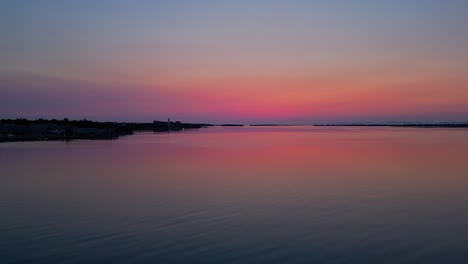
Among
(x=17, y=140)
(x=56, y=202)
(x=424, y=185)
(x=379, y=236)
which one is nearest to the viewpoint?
(x=379, y=236)

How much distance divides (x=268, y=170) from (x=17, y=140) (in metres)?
38.1

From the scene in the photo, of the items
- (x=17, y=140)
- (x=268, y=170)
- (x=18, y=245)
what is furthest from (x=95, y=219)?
(x=17, y=140)

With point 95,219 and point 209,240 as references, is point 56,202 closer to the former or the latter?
point 95,219

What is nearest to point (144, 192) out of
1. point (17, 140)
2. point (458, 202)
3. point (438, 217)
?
point (438, 217)

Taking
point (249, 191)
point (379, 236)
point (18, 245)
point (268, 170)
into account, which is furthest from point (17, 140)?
point (379, 236)

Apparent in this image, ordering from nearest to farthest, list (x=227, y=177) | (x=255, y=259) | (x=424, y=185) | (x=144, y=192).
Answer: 1. (x=255, y=259)
2. (x=144, y=192)
3. (x=424, y=185)
4. (x=227, y=177)

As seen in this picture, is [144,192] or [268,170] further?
[268,170]

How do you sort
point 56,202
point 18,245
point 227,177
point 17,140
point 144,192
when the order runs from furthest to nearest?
point 17,140 → point 227,177 → point 144,192 → point 56,202 → point 18,245

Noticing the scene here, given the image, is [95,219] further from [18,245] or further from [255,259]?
[255,259]

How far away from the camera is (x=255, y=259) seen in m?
7.80

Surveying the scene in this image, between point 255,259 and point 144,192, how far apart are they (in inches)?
317

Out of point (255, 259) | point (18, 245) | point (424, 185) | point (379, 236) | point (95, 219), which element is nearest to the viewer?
point (255, 259)

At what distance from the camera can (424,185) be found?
16.7 metres

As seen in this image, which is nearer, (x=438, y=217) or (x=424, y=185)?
(x=438, y=217)
